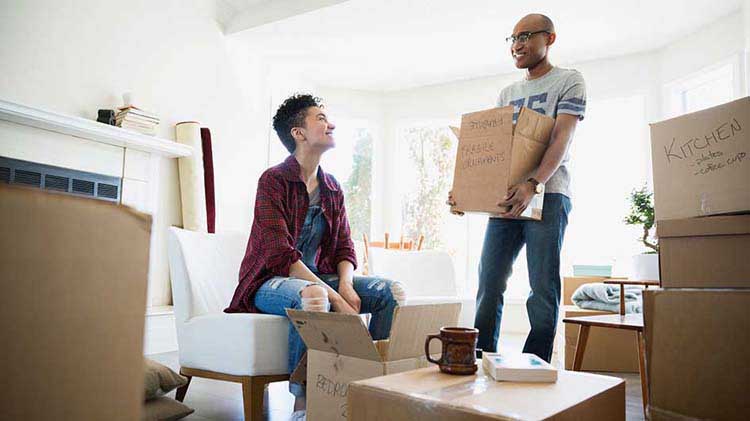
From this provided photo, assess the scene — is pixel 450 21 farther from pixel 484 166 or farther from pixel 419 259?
pixel 484 166

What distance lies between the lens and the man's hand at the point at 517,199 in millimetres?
1688

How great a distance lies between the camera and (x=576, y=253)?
16.8 ft

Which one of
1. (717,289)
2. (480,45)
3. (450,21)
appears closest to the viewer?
(717,289)

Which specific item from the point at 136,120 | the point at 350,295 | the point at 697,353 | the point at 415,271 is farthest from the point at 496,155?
the point at 136,120

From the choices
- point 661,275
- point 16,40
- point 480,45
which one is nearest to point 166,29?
point 16,40

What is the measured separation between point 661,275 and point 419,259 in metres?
2.15

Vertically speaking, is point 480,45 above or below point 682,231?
above

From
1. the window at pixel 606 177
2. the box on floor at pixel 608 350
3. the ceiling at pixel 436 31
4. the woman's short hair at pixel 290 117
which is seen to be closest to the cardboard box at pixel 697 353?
the woman's short hair at pixel 290 117

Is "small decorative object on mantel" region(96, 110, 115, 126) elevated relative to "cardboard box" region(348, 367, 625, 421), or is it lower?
elevated

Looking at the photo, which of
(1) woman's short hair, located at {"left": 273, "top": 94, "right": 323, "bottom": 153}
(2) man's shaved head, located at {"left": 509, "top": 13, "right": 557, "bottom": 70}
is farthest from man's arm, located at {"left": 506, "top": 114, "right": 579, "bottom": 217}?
(1) woman's short hair, located at {"left": 273, "top": 94, "right": 323, "bottom": 153}

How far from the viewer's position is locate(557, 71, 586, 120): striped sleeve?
70.3 inches

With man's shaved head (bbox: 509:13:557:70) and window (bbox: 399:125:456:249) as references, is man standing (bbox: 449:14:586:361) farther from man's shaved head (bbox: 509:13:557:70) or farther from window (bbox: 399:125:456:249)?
window (bbox: 399:125:456:249)

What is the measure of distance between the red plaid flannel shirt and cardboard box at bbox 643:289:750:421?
3.55 ft

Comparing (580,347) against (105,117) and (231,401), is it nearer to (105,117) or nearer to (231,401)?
(231,401)
